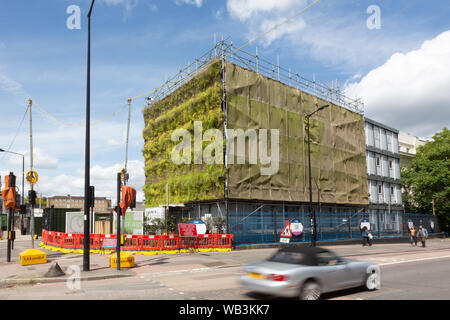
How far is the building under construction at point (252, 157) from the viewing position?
93.9ft

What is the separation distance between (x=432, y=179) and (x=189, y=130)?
35263 millimetres

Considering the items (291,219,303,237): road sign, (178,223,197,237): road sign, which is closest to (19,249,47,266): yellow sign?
(178,223,197,237): road sign

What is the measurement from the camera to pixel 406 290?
10.2 m

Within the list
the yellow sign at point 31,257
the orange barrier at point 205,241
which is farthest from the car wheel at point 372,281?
the orange barrier at point 205,241

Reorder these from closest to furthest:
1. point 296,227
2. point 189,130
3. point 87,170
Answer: point 87,170, point 296,227, point 189,130

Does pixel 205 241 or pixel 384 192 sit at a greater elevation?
pixel 384 192

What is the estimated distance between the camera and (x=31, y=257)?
16453 mm

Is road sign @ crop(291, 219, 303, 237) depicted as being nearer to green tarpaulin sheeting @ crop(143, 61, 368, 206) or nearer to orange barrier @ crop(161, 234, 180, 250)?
green tarpaulin sheeting @ crop(143, 61, 368, 206)

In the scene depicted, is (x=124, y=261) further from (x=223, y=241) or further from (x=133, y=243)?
(x=223, y=241)
